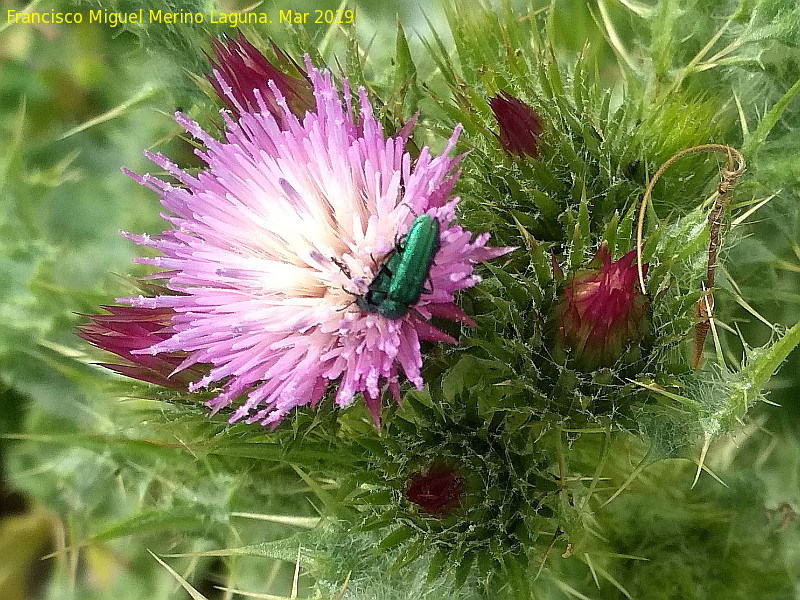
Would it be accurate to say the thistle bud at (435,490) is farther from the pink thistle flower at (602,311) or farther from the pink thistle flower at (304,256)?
the pink thistle flower at (602,311)

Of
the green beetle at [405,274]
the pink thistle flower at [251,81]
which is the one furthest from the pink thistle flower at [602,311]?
the pink thistle flower at [251,81]

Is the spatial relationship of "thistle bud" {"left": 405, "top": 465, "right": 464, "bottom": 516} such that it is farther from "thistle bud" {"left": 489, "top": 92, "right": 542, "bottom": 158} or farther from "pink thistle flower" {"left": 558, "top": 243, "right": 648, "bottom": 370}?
"thistle bud" {"left": 489, "top": 92, "right": 542, "bottom": 158}

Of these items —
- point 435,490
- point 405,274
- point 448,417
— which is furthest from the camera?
point 448,417

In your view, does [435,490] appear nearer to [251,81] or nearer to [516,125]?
[516,125]

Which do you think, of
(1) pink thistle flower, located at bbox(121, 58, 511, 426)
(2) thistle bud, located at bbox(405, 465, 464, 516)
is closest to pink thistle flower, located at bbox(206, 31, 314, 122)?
(1) pink thistle flower, located at bbox(121, 58, 511, 426)

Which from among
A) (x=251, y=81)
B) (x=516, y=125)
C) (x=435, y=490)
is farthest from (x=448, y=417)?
(x=251, y=81)

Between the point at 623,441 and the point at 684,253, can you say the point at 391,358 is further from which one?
the point at 623,441
